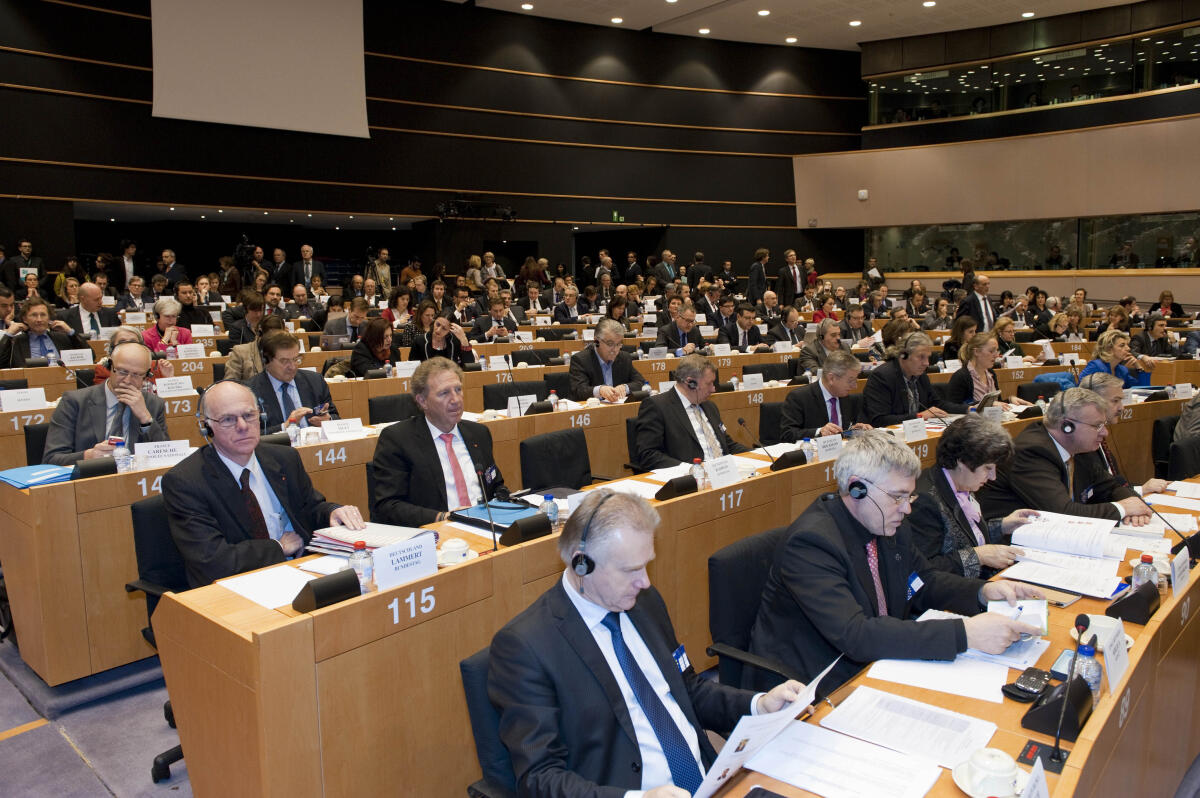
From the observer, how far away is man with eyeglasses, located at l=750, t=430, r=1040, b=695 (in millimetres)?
2053

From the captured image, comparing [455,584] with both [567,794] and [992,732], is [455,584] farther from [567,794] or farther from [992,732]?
[992,732]

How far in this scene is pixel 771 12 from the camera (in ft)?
50.6

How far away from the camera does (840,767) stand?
159cm

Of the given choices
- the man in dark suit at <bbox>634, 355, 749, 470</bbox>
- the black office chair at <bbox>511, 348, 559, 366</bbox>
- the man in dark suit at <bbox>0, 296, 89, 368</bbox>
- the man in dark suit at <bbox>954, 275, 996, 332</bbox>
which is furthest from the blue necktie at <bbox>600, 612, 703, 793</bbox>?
the man in dark suit at <bbox>954, 275, 996, 332</bbox>

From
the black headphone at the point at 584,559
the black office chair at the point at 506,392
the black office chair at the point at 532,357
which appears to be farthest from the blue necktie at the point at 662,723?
the black office chair at the point at 532,357

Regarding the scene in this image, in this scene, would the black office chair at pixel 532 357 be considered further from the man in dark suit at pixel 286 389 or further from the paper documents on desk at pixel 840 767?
the paper documents on desk at pixel 840 767

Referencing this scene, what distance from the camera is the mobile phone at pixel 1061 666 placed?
76.7 inches

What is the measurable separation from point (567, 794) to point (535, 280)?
11.6 m

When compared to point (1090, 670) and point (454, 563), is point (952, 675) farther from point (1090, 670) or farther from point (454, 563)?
point (454, 563)

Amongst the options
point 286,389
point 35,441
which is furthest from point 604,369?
point 35,441

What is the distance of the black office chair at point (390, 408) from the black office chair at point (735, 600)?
296 cm

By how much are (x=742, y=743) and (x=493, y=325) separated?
8375 mm

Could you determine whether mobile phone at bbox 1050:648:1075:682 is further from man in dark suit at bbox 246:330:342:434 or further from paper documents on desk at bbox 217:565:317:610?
man in dark suit at bbox 246:330:342:434

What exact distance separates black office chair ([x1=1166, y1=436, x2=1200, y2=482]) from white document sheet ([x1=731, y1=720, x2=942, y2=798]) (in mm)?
Result: 3539
